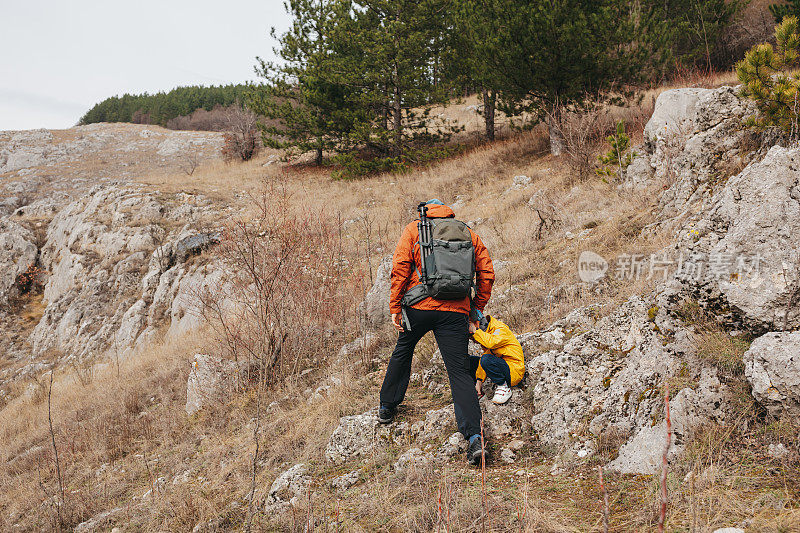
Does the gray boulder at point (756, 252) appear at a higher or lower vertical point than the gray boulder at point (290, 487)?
higher

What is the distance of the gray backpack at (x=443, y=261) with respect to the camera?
298cm

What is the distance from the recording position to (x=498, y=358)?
3.38 meters

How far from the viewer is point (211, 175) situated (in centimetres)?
1958

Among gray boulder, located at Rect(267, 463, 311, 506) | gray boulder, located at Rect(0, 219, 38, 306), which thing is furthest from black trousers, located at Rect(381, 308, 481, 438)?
gray boulder, located at Rect(0, 219, 38, 306)

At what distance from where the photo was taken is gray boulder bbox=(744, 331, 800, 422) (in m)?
2.04

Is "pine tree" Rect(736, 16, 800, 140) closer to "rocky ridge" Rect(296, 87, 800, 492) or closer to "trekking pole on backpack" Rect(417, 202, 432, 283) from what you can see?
"rocky ridge" Rect(296, 87, 800, 492)

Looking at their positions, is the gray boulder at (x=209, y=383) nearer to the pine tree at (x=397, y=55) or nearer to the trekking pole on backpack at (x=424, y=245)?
the trekking pole on backpack at (x=424, y=245)

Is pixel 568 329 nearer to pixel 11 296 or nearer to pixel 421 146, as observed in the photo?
pixel 421 146

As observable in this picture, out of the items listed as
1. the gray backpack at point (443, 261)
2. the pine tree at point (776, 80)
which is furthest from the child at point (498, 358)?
the pine tree at point (776, 80)

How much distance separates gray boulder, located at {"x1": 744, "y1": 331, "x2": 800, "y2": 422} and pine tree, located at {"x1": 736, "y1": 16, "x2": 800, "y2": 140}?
2.86m

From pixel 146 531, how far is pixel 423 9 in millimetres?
14691

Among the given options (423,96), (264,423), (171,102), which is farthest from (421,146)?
(171,102)

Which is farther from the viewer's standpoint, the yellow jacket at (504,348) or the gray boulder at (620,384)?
the yellow jacket at (504,348)

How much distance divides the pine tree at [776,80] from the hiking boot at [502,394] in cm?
343
